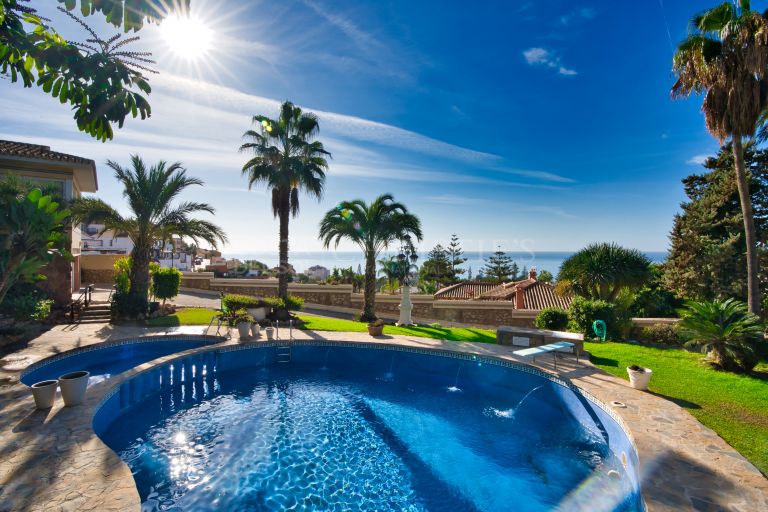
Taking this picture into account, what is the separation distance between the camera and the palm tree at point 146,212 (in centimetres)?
1582

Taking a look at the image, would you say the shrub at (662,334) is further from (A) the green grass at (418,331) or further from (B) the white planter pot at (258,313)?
(B) the white planter pot at (258,313)

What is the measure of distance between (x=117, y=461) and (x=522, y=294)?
23.7m

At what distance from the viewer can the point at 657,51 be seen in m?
15.0

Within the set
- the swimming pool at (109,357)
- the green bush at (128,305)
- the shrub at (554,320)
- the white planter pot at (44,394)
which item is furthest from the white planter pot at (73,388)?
the shrub at (554,320)

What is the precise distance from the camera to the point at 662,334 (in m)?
14.1

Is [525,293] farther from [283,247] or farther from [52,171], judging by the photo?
[52,171]

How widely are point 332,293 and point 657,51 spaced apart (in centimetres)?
2140

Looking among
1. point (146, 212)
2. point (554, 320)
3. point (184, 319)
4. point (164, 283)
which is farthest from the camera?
point (164, 283)

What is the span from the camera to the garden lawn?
5969 mm

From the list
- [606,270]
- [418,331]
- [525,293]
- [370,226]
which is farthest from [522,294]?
[370,226]

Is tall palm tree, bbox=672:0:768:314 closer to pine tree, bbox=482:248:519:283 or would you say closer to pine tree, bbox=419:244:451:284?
pine tree, bbox=419:244:451:284

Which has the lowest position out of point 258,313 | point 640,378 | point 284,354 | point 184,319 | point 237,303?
point 284,354

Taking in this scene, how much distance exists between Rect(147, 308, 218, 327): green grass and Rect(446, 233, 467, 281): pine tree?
5123 cm

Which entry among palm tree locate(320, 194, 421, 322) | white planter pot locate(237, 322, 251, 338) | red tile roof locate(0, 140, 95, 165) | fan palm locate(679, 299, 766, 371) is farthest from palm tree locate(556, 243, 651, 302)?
red tile roof locate(0, 140, 95, 165)
